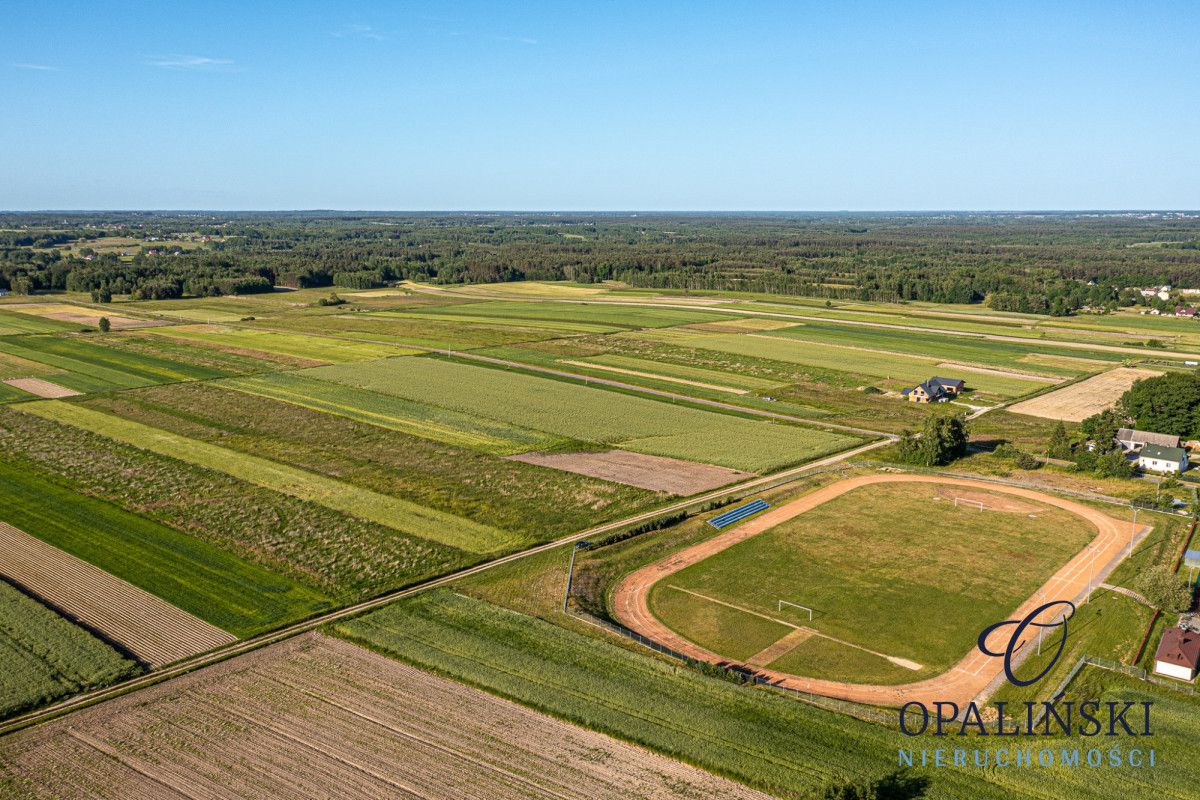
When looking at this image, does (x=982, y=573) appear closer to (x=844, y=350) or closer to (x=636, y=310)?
(x=844, y=350)

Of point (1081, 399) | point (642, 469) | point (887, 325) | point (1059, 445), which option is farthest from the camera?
point (887, 325)

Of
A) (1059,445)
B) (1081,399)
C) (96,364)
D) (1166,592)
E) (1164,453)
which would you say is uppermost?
(96,364)

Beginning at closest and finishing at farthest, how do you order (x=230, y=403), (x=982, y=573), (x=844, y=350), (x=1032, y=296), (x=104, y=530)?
(x=982, y=573)
(x=104, y=530)
(x=230, y=403)
(x=844, y=350)
(x=1032, y=296)

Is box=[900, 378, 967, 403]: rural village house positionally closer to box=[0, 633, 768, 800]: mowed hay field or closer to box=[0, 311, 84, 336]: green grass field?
box=[0, 633, 768, 800]: mowed hay field

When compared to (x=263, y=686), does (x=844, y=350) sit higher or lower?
higher

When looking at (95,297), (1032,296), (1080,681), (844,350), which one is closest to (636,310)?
(844,350)

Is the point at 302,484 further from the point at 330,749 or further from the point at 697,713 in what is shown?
the point at 697,713

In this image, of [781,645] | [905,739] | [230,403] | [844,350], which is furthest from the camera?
[844,350]

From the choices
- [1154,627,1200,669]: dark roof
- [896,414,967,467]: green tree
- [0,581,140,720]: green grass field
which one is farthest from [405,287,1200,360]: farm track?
[0,581,140,720]: green grass field

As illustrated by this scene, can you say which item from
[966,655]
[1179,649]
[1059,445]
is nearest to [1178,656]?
[1179,649]
